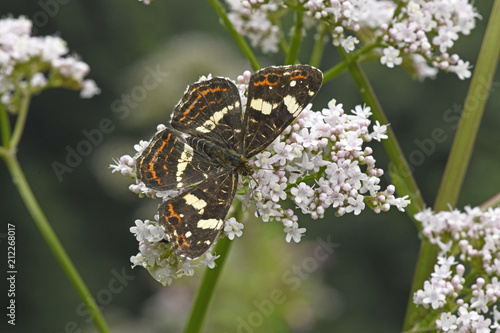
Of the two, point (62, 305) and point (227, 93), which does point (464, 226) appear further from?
point (62, 305)

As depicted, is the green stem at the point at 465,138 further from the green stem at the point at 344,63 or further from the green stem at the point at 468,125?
the green stem at the point at 344,63

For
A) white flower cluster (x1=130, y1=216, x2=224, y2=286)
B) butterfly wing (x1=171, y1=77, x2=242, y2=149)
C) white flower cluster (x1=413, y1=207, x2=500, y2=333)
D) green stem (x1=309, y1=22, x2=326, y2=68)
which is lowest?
white flower cluster (x1=130, y1=216, x2=224, y2=286)

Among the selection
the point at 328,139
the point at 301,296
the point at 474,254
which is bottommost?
the point at 328,139

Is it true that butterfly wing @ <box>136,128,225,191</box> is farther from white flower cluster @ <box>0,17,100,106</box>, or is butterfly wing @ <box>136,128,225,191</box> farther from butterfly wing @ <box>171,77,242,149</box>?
white flower cluster @ <box>0,17,100,106</box>

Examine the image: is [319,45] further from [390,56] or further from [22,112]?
[22,112]

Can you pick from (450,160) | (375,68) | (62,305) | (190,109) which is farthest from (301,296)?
(375,68)

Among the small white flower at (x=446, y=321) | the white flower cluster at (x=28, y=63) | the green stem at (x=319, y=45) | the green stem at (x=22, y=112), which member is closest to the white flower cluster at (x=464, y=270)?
the small white flower at (x=446, y=321)

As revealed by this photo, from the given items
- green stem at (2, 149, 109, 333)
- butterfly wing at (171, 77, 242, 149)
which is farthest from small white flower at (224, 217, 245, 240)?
green stem at (2, 149, 109, 333)
